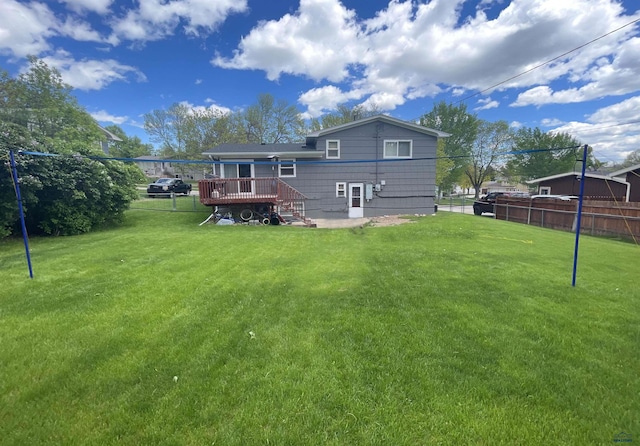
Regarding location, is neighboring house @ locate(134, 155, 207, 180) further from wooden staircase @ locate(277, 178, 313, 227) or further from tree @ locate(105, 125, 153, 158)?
wooden staircase @ locate(277, 178, 313, 227)

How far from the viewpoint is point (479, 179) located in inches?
1892

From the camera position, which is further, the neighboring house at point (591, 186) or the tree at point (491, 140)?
the tree at point (491, 140)

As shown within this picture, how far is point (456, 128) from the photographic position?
4309cm

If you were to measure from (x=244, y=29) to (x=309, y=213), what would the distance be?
10.5 m

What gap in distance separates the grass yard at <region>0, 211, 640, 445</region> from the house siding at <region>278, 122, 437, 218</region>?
10801 millimetres

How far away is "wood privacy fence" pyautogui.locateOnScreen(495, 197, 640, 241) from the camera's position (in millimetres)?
12466

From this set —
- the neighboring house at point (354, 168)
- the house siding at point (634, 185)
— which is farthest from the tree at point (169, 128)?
the house siding at point (634, 185)

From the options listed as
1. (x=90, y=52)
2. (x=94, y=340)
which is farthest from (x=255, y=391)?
(x=90, y=52)

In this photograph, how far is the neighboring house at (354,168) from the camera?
16125 mm

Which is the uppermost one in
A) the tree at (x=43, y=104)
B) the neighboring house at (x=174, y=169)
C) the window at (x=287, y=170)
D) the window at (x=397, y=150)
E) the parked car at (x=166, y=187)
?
the tree at (x=43, y=104)

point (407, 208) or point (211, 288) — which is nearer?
point (211, 288)

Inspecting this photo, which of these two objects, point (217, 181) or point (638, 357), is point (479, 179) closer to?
point (217, 181)

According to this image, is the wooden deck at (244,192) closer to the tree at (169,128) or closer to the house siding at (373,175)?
the house siding at (373,175)

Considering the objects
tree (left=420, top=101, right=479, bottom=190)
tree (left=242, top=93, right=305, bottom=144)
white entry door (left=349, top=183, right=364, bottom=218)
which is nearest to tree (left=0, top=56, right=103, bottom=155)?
tree (left=242, top=93, right=305, bottom=144)
